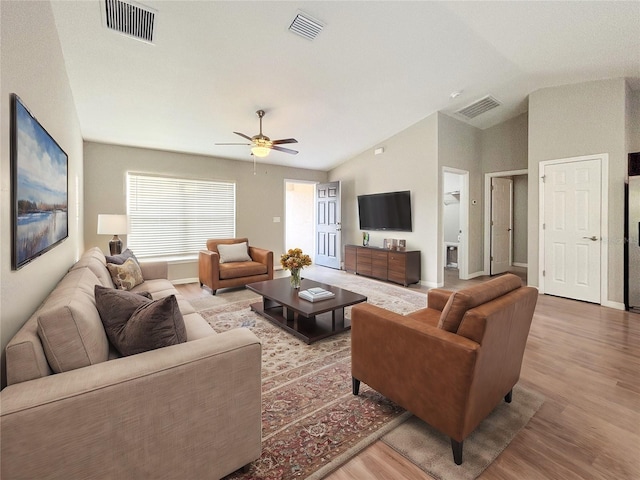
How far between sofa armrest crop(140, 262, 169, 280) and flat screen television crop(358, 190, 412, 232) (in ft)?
13.0

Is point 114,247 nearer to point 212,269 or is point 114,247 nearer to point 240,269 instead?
point 212,269

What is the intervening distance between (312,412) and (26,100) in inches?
90.0

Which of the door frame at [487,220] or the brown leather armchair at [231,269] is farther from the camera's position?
the door frame at [487,220]

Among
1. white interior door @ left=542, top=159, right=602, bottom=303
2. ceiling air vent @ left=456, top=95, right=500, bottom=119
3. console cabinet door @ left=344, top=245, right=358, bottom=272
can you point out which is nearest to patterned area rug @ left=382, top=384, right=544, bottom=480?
white interior door @ left=542, top=159, right=602, bottom=303

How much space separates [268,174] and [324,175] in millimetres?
1639

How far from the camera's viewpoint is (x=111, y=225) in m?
4.01

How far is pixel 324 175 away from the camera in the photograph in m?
7.39

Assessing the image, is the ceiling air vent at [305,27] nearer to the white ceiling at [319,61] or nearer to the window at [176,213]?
the white ceiling at [319,61]

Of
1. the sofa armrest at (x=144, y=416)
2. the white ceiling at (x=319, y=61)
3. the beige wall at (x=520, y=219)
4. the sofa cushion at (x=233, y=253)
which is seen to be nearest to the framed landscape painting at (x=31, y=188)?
the sofa armrest at (x=144, y=416)

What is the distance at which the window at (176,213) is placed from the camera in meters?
4.95

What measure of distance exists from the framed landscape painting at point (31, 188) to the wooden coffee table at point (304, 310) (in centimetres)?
186

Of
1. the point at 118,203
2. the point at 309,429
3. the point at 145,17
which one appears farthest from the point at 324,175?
→ the point at 309,429

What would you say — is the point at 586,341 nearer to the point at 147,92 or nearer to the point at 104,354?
the point at 104,354

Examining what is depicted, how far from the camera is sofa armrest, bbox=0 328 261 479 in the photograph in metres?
0.89
